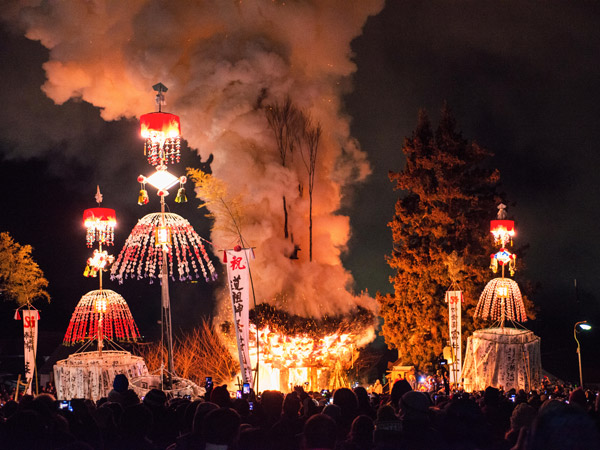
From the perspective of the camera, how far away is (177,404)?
7.09 metres

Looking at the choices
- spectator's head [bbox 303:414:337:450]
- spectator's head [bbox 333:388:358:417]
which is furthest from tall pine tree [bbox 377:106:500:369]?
spectator's head [bbox 303:414:337:450]

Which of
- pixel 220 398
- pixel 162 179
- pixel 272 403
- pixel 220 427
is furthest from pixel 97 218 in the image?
pixel 220 427

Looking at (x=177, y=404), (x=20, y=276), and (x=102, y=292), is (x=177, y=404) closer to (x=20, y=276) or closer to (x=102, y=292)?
(x=102, y=292)

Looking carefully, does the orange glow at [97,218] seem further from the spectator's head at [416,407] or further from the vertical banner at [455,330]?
the spectator's head at [416,407]

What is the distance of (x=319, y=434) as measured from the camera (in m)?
4.98

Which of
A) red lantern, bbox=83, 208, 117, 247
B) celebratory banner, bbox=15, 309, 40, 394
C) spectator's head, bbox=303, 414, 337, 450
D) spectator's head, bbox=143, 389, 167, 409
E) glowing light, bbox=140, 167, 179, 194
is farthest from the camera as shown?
celebratory banner, bbox=15, 309, 40, 394

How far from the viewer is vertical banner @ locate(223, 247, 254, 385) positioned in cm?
1329

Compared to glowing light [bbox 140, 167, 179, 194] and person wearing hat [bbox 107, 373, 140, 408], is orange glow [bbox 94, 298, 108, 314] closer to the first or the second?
glowing light [bbox 140, 167, 179, 194]

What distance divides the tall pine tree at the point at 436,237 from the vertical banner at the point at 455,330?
6.47 feet

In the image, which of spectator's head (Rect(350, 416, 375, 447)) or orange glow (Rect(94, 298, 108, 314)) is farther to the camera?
orange glow (Rect(94, 298, 108, 314))

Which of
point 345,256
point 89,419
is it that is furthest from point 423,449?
point 345,256

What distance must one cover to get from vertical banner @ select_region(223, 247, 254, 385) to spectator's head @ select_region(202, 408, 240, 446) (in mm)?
7981

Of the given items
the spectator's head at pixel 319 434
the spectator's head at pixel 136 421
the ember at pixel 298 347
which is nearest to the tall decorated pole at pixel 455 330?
the ember at pixel 298 347

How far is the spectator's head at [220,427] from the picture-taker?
5.17 m
